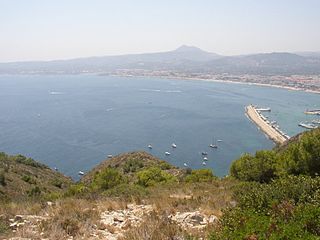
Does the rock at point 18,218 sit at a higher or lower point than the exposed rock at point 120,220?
higher

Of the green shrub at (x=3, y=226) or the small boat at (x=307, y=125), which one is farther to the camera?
the small boat at (x=307, y=125)

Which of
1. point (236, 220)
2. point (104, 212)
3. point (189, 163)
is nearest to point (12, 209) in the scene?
point (104, 212)

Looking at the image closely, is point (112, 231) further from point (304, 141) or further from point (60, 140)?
point (60, 140)

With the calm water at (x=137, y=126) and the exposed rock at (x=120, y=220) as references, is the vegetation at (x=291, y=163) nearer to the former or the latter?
the exposed rock at (x=120, y=220)

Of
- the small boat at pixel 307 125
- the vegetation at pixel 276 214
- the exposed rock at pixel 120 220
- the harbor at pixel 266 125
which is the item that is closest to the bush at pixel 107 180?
the exposed rock at pixel 120 220

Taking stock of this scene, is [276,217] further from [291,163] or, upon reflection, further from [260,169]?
[260,169]

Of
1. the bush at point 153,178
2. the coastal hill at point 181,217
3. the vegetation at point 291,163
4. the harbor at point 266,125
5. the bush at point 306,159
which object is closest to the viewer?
the coastal hill at point 181,217

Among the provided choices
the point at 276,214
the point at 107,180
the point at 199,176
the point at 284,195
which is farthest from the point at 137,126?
the point at 276,214

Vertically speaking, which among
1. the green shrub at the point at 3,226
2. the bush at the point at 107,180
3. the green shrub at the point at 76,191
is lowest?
the bush at the point at 107,180
